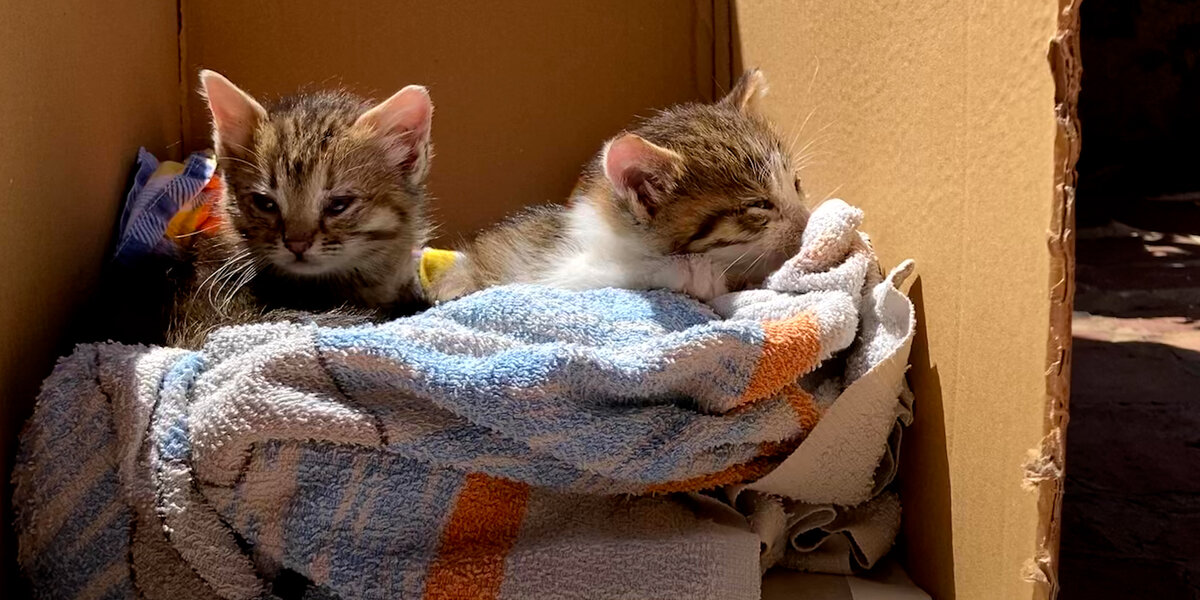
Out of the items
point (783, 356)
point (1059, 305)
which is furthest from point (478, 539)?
point (1059, 305)

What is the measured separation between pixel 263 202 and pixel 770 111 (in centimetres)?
83

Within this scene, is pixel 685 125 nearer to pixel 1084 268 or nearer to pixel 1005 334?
pixel 1005 334

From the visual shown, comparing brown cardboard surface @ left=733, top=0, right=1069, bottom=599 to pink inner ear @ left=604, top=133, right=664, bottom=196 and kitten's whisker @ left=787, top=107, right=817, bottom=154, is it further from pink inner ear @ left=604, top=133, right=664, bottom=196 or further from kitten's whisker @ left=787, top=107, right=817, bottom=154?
pink inner ear @ left=604, top=133, right=664, bottom=196

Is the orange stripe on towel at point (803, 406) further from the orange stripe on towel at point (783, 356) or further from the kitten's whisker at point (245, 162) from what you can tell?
the kitten's whisker at point (245, 162)

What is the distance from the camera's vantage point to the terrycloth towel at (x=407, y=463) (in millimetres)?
897

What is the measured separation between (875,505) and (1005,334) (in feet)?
1.01

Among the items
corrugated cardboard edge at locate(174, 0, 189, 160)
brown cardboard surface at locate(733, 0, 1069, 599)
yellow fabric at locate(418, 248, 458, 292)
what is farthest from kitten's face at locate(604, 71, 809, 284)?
corrugated cardboard edge at locate(174, 0, 189, 160)

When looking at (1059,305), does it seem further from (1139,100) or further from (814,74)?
(1139,100)

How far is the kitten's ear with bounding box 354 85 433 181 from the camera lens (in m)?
1.40

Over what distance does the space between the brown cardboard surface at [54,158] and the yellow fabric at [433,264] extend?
0.49 meters

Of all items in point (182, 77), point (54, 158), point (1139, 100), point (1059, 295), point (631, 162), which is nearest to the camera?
point (1059, 295)

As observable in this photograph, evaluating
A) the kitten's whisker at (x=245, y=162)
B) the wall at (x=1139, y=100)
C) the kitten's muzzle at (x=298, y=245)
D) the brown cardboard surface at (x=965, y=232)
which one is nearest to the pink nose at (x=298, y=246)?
the kitten's muzzle at (x=298, y=245)

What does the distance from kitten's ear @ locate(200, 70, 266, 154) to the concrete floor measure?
1336mm

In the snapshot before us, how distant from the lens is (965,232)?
94 centimetres
